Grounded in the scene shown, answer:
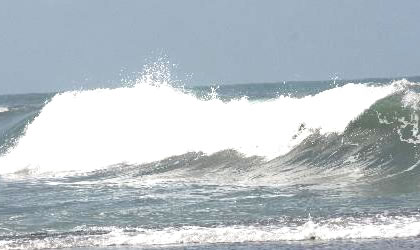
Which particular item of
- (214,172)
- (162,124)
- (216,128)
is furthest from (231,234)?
(162,124)

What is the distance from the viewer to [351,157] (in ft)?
50.2

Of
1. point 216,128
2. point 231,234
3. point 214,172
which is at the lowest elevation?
point 231,234

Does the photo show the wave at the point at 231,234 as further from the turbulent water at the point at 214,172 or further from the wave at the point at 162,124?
the wave at the point at 162,124

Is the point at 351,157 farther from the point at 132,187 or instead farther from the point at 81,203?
the point at 81,203

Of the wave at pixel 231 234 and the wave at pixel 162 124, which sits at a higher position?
the wave at pixel 162 124

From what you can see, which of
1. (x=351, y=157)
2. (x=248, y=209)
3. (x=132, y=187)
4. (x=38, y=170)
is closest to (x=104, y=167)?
(x=38, y=170)

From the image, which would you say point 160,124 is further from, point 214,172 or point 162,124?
point 214,172

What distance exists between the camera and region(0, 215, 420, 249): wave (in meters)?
9.45

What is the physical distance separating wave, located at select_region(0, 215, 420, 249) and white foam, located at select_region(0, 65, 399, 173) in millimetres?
7088

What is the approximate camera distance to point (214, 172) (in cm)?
1627

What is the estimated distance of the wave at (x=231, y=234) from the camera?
9453 millimetres

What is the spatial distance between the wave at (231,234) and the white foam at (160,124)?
709 centimetres

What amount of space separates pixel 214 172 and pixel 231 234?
647cm

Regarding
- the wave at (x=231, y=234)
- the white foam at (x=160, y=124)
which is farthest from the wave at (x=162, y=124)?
the wave at (x=231, y=234)
